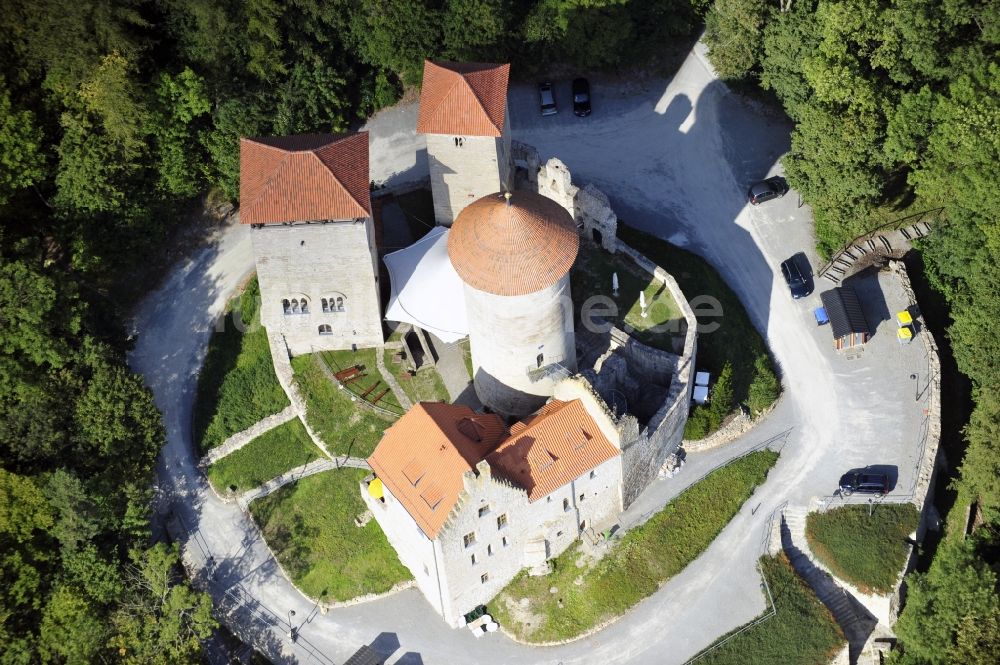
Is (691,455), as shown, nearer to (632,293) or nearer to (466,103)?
(632,293)

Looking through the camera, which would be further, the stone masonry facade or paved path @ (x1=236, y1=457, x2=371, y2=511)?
paved path @ (x1=236, y1=457, x2=371, y2=511)

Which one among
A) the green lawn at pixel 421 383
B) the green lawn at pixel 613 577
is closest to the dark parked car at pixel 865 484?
the green lawn at pixel 613 577

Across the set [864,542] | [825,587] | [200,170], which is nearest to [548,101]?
[200,170]

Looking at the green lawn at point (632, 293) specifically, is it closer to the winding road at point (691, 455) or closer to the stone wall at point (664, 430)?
the stone wall at point (664, 430)

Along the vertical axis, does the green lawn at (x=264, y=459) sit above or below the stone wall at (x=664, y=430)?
below

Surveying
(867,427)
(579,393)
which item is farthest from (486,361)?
(867,427)

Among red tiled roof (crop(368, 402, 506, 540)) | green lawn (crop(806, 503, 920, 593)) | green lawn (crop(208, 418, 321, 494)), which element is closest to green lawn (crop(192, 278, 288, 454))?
green lawn (crop(208, 418, 321, 494))

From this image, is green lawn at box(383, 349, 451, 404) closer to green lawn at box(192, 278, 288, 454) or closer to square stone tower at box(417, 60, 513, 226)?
green lawn at box(192, 278, 288, 454)

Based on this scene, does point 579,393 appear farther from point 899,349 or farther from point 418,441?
point 899,349
